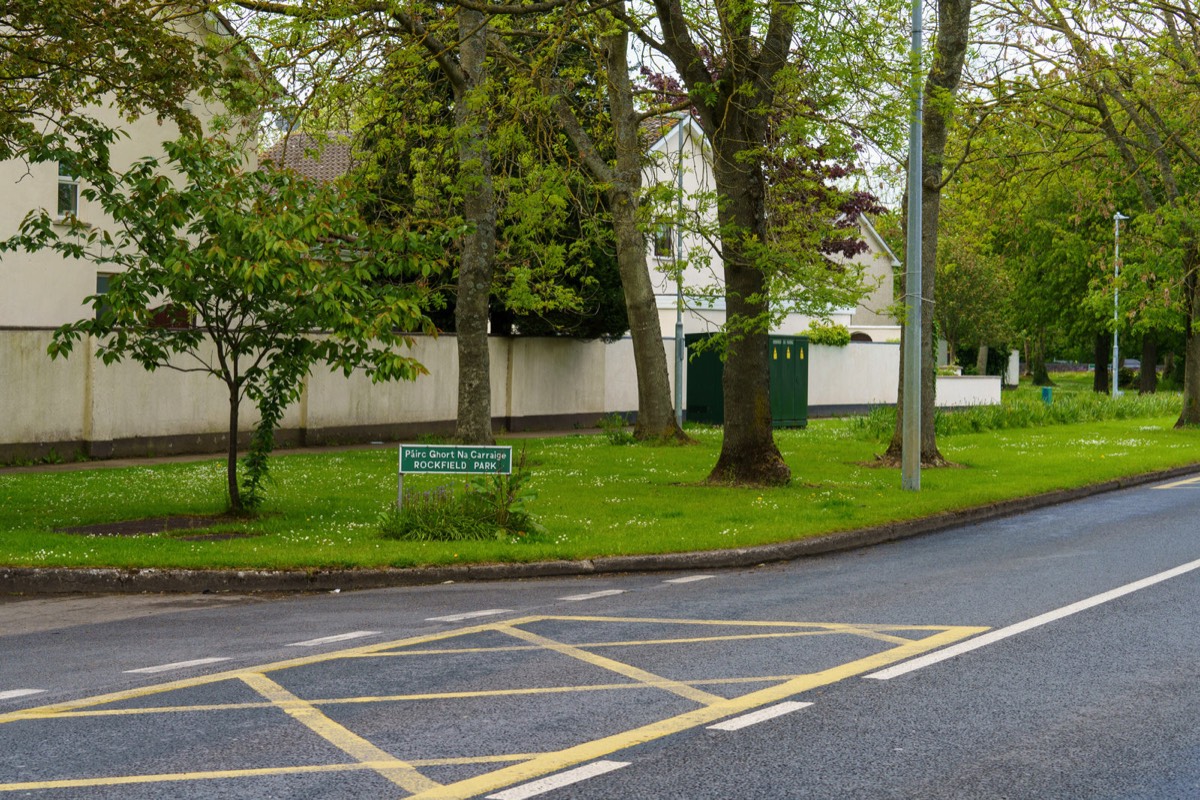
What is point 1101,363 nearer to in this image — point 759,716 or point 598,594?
point 598,594

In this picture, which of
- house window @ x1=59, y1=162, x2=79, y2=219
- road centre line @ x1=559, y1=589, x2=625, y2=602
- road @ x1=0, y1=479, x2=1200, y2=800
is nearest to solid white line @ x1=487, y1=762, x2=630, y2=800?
road @ x1=0, y1=479, x2=1200, y2=800

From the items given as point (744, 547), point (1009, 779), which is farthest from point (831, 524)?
point (1009, 779)

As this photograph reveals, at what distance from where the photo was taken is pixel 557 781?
18.0 feet

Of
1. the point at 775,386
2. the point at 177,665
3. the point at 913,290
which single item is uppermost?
the point at 913,290

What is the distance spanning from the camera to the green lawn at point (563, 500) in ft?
39.1

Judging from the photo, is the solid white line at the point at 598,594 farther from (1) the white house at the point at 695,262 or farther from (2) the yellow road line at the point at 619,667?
(1) the white house at the point at 695,262

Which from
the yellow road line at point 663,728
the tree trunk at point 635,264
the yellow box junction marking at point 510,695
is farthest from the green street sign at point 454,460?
the tree trunk at point 635,264

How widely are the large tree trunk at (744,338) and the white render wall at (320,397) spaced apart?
8969 mm

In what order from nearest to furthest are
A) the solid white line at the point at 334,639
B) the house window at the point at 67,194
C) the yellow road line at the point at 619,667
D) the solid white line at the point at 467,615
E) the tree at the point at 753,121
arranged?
the yellow road line at the point at 619,667, the solid white line at the point at 334,639, the solid white line at the point at 467,615, the tree at the point at 753,121, the house window at the point at 67,194

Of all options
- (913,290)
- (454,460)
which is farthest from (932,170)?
(454,460)

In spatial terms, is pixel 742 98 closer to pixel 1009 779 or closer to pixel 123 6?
pixel 123 6

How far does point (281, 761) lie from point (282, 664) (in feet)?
7.26

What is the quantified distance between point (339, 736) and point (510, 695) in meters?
1.12

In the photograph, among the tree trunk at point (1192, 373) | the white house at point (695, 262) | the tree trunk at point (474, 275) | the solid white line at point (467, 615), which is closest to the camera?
the solid white line at point (467, 615)
